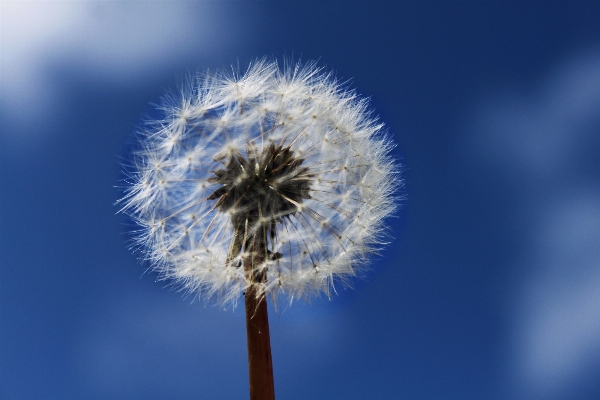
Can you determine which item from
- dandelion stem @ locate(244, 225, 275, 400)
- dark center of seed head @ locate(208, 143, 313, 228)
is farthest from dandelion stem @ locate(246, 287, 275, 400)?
dark center of seed head @ locate(208, 143, 313, 228)

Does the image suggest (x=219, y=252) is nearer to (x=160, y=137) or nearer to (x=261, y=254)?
(x=261, y=254)

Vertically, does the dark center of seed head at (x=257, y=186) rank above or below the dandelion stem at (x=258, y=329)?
above

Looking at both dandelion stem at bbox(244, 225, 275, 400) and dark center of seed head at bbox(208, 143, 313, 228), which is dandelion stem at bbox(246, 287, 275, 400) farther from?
dark center of seed head at bbox(208, 143, 313, 228)

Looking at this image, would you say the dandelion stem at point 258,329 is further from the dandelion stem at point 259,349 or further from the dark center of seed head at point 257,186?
the dark center of seed head at point 257,186

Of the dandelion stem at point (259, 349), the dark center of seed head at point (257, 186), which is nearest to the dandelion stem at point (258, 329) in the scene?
the dandelion stem at point (259, 349)

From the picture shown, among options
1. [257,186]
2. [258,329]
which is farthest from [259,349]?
[257,186]

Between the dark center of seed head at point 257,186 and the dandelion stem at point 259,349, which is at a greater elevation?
the dark center of seed head at point 257,186

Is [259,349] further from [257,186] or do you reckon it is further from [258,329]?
[257,186]

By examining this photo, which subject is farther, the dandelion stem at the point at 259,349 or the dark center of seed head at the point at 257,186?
the dark center of seed head at the point at 257,186
